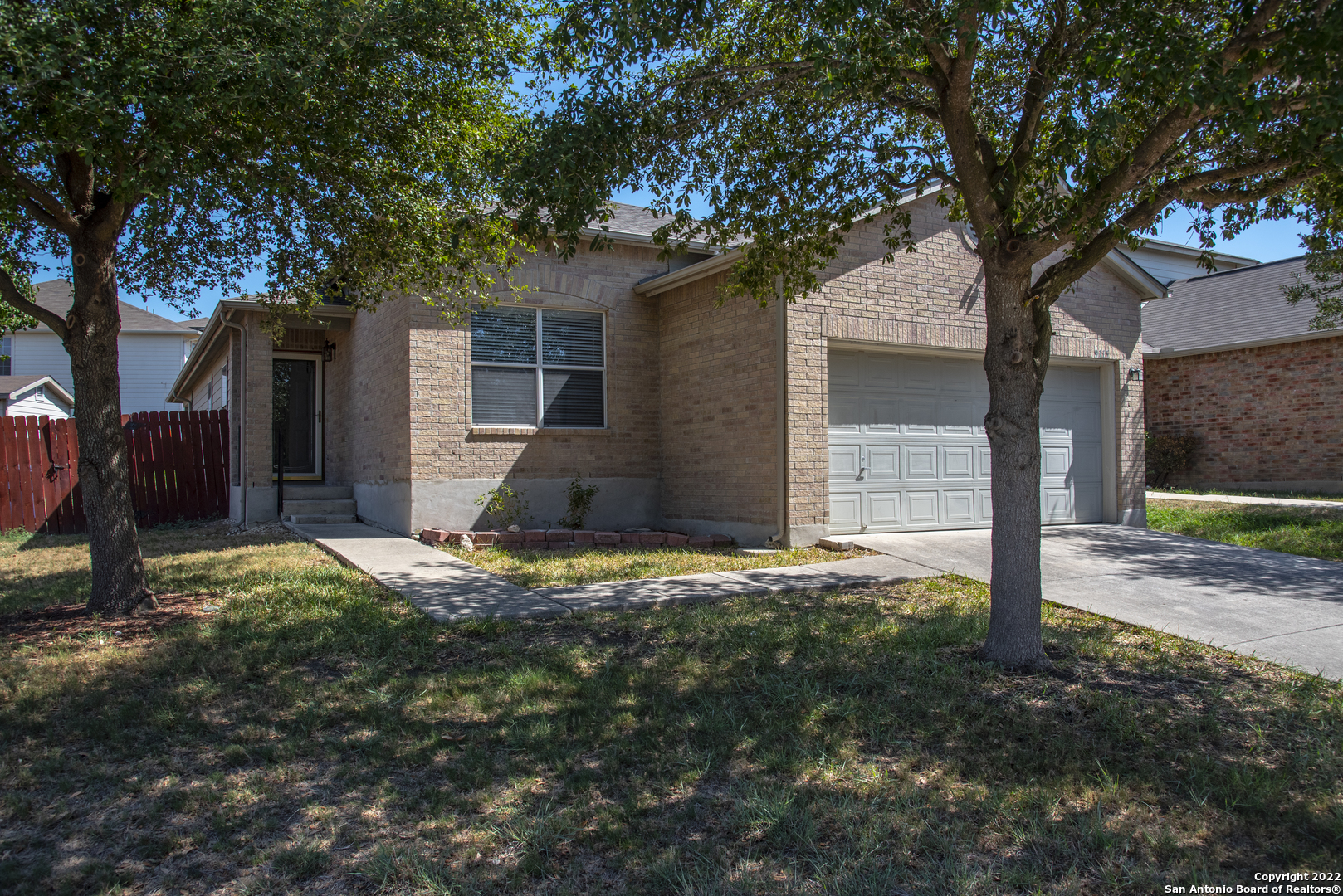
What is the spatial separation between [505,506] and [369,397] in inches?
131

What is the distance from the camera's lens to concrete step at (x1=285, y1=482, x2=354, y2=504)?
1383cm

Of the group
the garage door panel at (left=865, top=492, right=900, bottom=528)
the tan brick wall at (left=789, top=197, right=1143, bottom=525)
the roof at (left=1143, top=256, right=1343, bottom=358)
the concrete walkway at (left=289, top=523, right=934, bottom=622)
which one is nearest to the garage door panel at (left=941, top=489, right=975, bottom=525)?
the garage door panel at (left=865, top=492, right=900, bottom=528)

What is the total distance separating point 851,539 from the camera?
10.0 metres

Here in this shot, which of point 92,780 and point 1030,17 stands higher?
point 1030,17

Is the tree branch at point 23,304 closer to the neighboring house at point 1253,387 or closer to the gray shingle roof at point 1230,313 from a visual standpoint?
the neighboring house at point 1253,387

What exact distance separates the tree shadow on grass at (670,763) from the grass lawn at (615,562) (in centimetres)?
239

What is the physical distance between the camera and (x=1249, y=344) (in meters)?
17.8

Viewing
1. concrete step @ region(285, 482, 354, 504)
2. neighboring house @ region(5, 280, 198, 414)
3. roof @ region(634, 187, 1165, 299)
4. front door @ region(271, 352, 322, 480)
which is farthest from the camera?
neighboring house @ region(5, 280, 198, 414)

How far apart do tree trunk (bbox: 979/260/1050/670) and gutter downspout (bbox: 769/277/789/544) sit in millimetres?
4520

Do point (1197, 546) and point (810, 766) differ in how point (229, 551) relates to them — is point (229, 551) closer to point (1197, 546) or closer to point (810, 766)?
point (810, 766)

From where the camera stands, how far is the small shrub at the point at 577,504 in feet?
38.5

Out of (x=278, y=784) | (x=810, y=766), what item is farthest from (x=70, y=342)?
(x=810, y=766)

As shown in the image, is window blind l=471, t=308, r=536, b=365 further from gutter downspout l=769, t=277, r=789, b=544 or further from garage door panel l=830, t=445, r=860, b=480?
garage door panel l=830, t=445, r=860, b=480

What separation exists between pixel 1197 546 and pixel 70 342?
1193 cm
